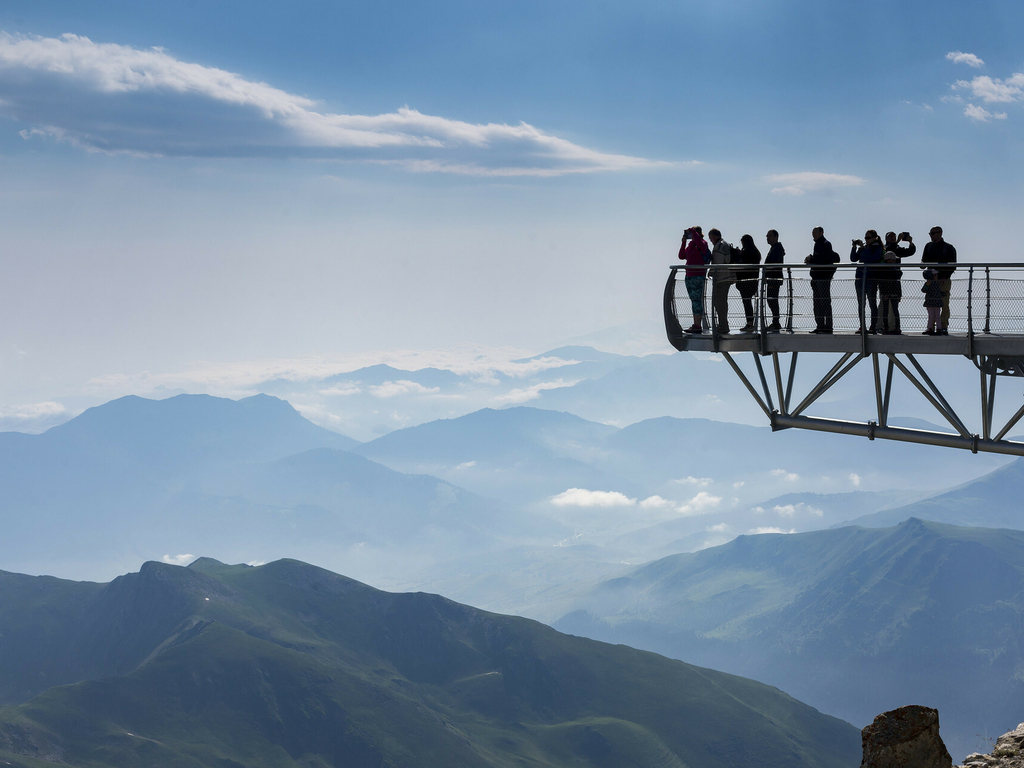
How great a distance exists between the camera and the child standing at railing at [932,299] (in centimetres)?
2083

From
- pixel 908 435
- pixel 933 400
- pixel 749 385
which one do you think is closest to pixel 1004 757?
pixel 908 435

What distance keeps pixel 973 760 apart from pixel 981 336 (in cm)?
959

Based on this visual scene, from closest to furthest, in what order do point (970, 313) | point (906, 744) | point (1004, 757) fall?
point (906, 744)
point (1004, 757)
point (970, 313)

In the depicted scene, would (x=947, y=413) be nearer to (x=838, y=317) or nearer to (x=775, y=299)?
(x=838, y=317)

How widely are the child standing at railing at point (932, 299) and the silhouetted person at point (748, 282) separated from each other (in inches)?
166

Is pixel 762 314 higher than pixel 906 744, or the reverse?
pixel 762 314

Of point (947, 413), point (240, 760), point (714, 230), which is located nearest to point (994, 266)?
point (947, 413)

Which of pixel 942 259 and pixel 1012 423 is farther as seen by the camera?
pixel 942 259

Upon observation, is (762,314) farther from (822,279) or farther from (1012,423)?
(1012,423)

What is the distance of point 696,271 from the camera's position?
23688mm

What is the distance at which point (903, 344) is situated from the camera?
20.9 m

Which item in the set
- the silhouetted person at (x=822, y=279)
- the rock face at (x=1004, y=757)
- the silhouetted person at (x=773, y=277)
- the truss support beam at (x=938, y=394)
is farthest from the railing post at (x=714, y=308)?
the rock face at (x=1004, y=757)

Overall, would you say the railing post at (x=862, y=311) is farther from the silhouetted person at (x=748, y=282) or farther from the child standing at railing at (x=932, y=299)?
the silhouetted person at (x=748, y=282)

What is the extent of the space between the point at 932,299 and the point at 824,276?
2.71 metres
